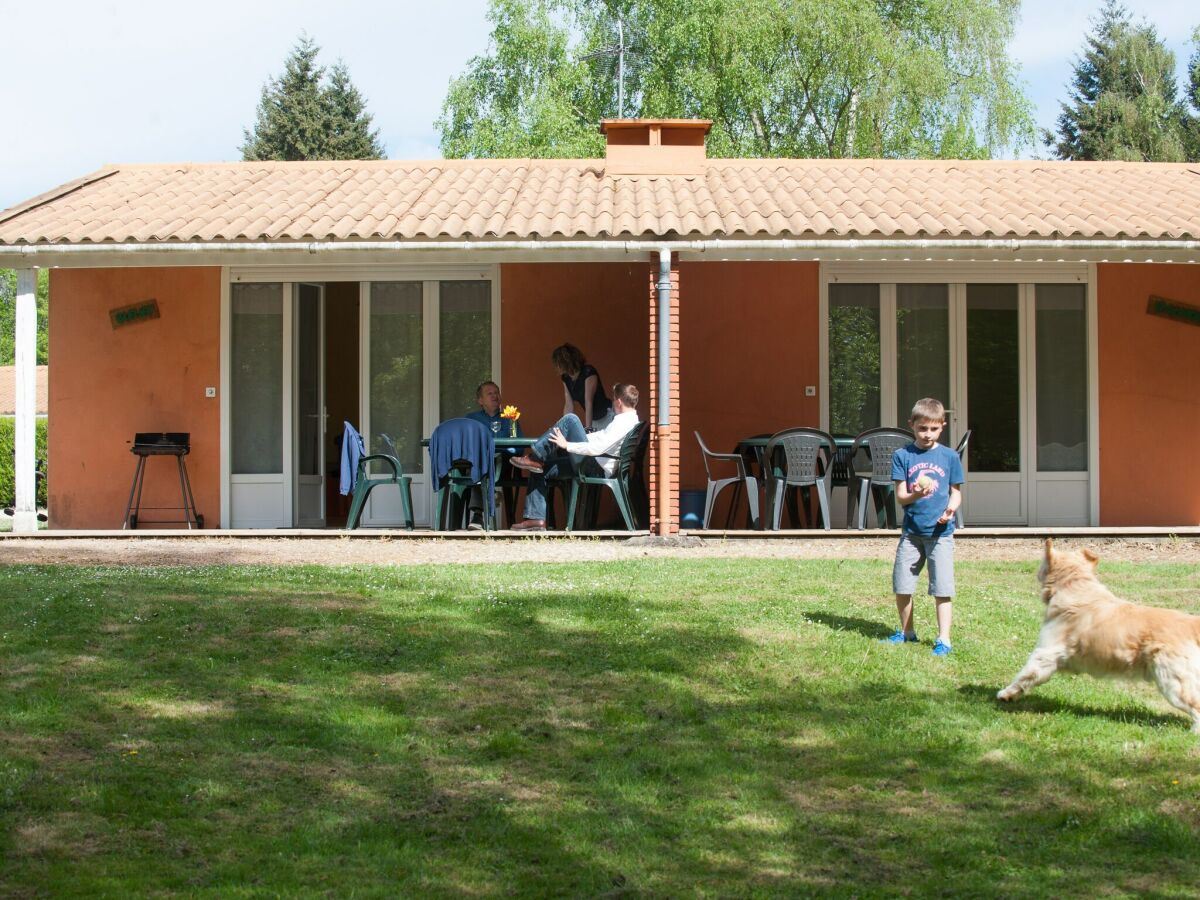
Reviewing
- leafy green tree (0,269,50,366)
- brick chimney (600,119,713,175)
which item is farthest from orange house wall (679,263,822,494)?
leafy green tree (0,269,50,366)

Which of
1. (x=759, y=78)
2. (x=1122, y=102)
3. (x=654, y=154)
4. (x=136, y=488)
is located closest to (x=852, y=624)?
(x=136, y=488)

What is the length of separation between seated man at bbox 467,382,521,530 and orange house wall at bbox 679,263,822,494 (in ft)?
6.31

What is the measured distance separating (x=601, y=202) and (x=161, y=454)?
15.5 ft

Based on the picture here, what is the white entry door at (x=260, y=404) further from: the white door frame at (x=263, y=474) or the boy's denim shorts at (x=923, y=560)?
the boy's denim shorts at (x=923, y=560)

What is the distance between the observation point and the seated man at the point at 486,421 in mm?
12195

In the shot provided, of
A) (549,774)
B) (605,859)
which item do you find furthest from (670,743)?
(605,859)

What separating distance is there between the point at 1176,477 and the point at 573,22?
21.3 m

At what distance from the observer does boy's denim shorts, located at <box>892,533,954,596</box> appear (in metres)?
6.45

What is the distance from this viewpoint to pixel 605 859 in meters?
3.74

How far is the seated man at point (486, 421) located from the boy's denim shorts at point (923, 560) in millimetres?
6086

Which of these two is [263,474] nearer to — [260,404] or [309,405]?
[260,404]

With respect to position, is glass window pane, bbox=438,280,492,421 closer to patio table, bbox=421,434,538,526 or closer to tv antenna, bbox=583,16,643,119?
patio table, bbox=421,434,538,526

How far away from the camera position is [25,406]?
11.5 m

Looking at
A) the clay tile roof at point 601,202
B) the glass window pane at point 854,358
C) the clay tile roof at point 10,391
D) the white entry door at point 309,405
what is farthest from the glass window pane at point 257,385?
the clay tile roof at point 10,391
